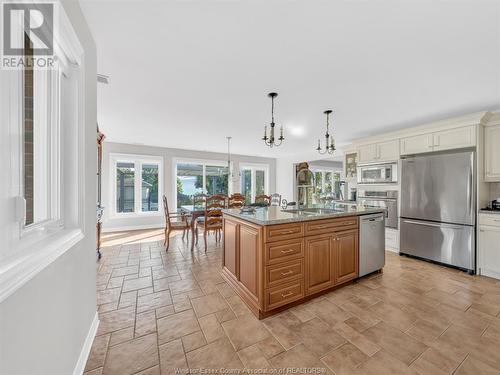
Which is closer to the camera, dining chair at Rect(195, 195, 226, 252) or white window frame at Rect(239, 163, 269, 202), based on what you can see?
dining chair at Rect(195, 195, 226, 252)

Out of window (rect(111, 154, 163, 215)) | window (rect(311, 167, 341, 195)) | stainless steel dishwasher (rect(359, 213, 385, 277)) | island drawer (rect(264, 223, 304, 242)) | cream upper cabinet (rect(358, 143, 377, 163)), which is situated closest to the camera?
island drawer (rect(264, 223, 304, 242))

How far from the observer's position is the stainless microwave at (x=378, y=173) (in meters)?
3.97

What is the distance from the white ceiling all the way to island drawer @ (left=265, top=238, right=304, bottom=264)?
1708 millimetres

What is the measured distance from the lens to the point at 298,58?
1.94m

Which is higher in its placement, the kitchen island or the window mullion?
the window mullion

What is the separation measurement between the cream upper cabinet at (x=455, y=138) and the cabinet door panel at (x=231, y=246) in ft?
11.6

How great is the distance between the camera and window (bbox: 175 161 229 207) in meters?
6.55

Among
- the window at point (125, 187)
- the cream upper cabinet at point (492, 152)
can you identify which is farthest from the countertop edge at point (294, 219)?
the window at point (125, 187)

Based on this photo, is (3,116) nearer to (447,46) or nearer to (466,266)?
(447,46)

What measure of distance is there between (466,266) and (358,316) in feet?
7.58

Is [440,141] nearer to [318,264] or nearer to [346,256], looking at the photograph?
[346,256]

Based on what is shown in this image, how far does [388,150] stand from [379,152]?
0.17 metres

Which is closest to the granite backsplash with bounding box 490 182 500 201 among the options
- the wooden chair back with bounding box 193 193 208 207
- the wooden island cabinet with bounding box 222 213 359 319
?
the wooden island cabinet with bounding box 222 213 359 319

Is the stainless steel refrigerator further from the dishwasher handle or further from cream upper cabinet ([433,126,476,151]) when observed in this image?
the dishwasher handle
